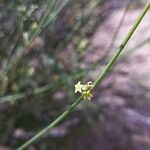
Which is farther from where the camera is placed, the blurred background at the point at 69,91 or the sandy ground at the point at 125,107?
the sandy ground at the point at 125,107

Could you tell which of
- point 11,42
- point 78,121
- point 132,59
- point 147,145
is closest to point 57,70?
point 11,42

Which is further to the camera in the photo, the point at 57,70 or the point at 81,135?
the point at 81,135

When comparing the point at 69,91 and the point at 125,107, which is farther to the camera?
the point at 125,107

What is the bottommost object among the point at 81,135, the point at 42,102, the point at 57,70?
the point at 81,135

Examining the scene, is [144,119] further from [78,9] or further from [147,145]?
[78,9]

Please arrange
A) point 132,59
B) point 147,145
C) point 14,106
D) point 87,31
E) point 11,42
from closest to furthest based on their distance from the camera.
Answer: point 11,42, point 14,106, point 87,31, point 147,145, point 132,59

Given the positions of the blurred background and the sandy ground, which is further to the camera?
the sandy ground

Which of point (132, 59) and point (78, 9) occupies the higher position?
point (78, 9)

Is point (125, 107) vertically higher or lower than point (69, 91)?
lower
